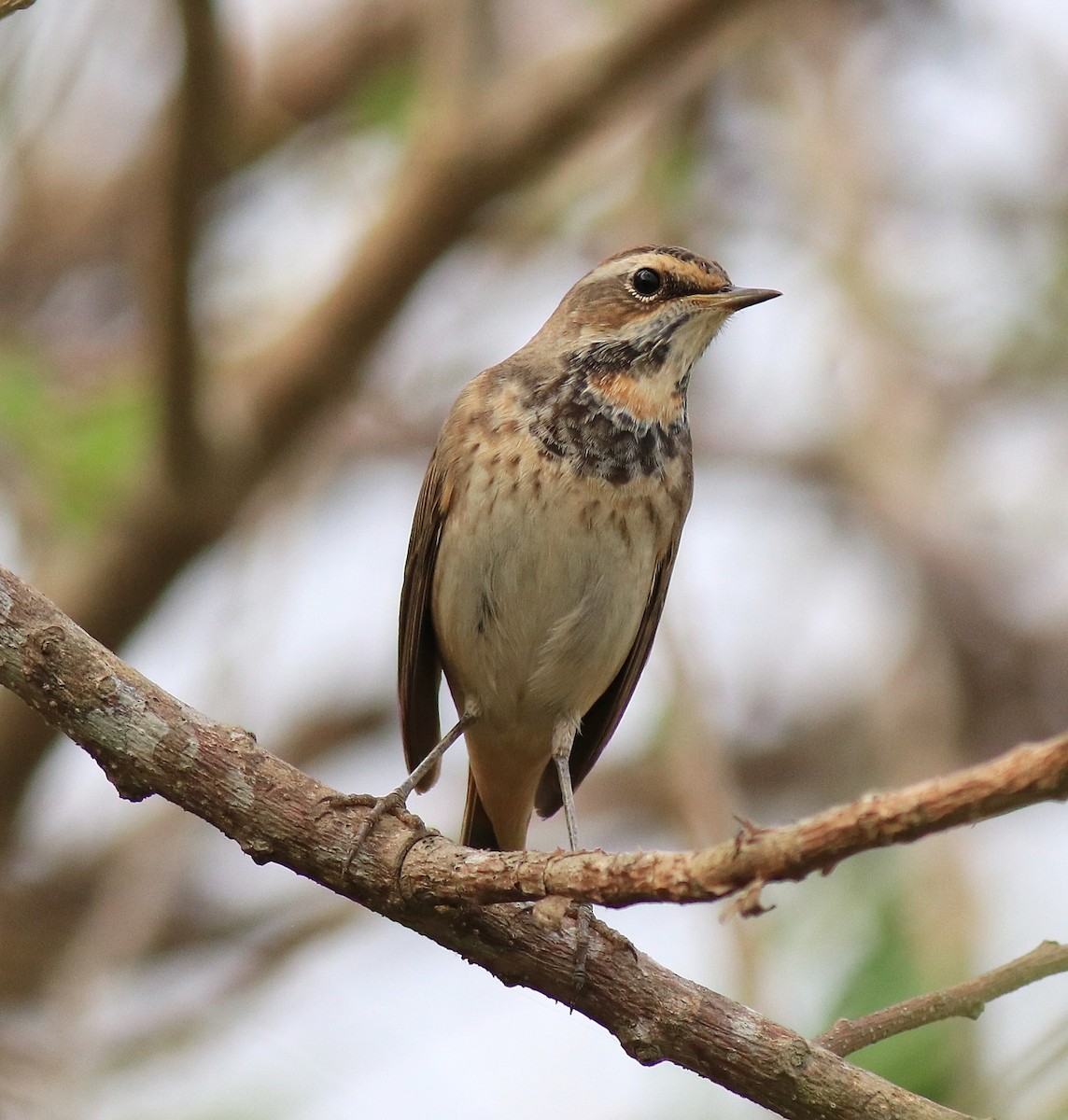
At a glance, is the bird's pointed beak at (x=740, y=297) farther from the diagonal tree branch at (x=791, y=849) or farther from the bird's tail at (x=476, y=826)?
the diagonal tree branch at (x=791, y=849)

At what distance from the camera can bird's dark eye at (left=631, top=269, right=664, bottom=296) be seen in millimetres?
5590

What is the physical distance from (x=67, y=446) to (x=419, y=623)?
2650 mm

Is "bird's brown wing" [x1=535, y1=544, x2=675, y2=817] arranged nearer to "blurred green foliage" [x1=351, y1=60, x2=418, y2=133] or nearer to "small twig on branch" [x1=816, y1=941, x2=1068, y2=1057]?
"small twig on branch" [x1=816, y1=941, x2=1068, y2=1057]

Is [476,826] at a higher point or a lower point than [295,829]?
higher

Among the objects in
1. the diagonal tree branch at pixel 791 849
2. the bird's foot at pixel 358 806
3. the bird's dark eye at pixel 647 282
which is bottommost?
the diagonal tree branch at pixel 791 849

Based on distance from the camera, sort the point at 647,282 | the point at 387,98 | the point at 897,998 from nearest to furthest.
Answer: the point at 897,998, the point at 647,282, the point at 387,98

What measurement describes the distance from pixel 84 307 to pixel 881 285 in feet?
15.7

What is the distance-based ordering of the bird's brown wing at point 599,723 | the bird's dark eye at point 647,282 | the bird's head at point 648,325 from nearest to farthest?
the bird's head at point 648,325
the bird's dark eye at point 647,282
the bird's brown wing at point 599,723

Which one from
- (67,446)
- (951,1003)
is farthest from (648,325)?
(67,446)

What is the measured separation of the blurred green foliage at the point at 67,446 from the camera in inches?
280

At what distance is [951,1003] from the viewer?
10.0ft

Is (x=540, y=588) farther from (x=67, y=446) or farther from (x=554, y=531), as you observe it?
(x=67, y=446)

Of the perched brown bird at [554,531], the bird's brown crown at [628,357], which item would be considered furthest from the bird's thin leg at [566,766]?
the bird's brown crown at [628,357]

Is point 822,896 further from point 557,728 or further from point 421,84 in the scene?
point 421,84
